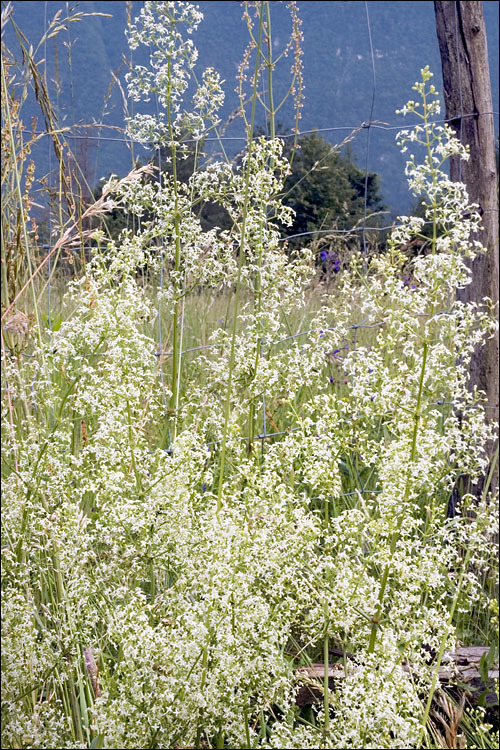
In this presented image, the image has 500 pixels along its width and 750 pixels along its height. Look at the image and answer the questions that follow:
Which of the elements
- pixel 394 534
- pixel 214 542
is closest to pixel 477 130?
pixel 394 534

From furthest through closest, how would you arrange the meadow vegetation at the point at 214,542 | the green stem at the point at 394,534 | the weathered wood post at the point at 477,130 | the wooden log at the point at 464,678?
the weathered wood post at the point at 477,130, the wooden log at the point at 464,678, the green stem at the point at 394,534, the meadow vegetation at the point at 214,542

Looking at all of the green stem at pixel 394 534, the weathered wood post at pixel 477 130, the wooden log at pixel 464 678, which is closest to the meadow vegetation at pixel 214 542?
the green stem at pixel 394 534

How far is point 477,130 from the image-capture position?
3.20 m

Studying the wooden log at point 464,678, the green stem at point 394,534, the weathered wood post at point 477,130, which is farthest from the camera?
the weathered wood post at point 477,130

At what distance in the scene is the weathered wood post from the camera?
3.17m

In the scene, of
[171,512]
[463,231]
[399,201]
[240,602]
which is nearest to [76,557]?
[171,512]

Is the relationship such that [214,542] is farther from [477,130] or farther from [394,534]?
[477,130]

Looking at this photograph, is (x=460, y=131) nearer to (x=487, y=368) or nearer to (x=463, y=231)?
(x=487, y=368)

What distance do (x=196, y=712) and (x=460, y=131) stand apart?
8.65 ft

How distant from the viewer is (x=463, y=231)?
1680 mm

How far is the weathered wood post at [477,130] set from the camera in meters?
3.17

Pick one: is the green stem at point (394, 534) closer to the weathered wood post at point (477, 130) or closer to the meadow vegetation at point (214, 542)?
the meadow vegetation at point (214, 542)

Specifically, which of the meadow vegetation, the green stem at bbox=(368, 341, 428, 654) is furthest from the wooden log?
the green stem at bbox=(368, 341, 428, 654)

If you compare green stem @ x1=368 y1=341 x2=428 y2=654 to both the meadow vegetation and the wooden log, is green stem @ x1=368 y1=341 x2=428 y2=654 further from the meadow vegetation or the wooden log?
the wooden log
